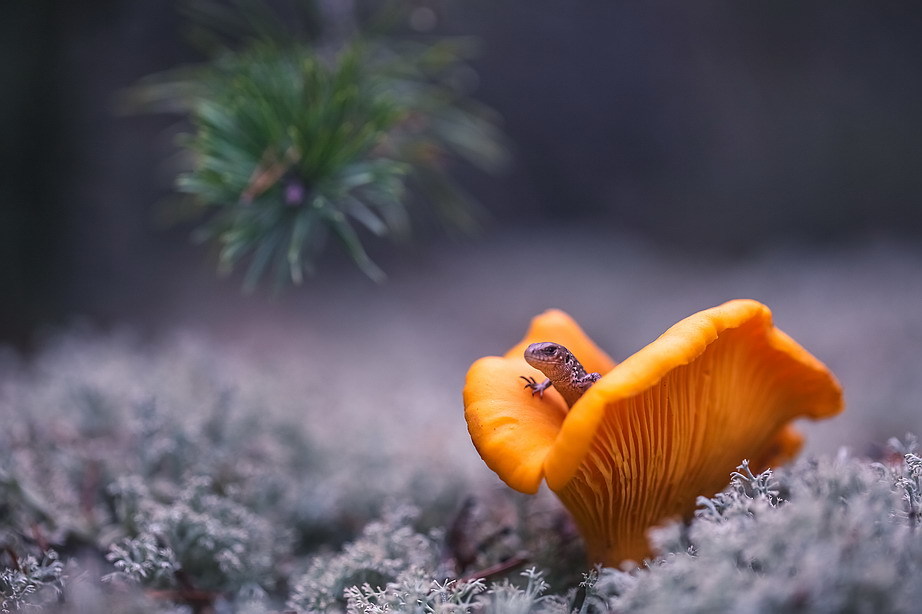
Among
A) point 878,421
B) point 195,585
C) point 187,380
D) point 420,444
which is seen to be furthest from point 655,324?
point 195,585

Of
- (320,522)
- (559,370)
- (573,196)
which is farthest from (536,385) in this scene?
(573,196)

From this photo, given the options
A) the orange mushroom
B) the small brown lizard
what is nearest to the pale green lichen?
the orange mushroom

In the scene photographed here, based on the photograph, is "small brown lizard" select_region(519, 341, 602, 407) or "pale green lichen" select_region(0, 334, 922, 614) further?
"small brown lizard" select_region(519, 341, 602, 407)

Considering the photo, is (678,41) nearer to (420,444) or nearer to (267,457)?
(420,444)

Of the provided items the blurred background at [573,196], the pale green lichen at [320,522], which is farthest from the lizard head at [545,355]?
the blurred background at [573,196]

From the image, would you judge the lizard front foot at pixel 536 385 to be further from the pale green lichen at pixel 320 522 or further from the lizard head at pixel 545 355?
the pale green lichen at pixel 320 522

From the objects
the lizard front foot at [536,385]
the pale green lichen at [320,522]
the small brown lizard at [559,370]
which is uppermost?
the small brown lizard at [559,370]

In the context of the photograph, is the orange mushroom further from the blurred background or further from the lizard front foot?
the blurred background

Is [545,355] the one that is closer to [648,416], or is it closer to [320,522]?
[648,416]
